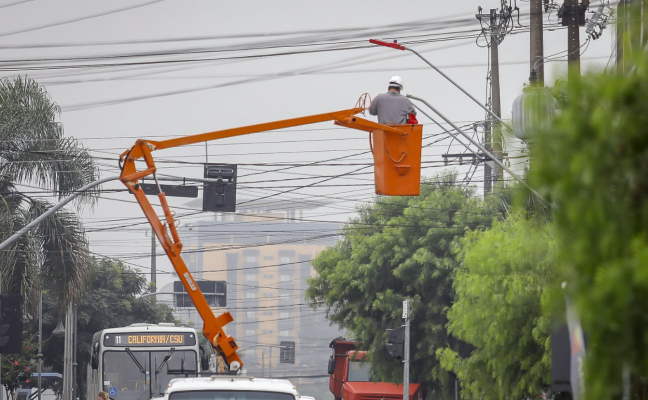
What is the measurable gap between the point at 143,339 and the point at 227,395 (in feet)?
53.8

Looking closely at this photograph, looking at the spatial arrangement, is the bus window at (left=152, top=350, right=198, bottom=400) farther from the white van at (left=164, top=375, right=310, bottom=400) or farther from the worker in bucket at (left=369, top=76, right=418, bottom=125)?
the white van at (left=164, top=375, right=310, bottom=400)

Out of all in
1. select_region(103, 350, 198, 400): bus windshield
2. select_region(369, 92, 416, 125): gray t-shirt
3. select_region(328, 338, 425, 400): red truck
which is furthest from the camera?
select_region(328, 338, 425, 400): red truck

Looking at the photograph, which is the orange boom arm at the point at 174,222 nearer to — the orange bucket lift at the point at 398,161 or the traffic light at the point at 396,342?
the orange bucket lift at the point at 398,161

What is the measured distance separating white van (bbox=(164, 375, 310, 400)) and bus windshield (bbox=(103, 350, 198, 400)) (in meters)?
15.5

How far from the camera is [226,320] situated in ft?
40.4

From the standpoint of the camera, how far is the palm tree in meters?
25.9

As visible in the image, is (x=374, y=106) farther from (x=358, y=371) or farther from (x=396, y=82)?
(x=358, y=371)

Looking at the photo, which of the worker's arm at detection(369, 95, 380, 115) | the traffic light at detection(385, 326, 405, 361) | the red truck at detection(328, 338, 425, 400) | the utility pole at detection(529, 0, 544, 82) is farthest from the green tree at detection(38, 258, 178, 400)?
the worker's arm at detection(369, 95, 380, 115)

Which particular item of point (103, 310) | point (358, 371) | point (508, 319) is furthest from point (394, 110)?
point (103, 310)

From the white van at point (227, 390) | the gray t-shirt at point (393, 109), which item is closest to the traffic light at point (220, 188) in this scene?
the gray t-shirt at point (393, 109)

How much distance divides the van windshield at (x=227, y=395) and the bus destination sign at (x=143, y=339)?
16247 mm

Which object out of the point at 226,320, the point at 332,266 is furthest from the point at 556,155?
the point at 332,266

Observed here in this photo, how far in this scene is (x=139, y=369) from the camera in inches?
934

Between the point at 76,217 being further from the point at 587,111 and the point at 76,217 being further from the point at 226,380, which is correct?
the point at 587,111
